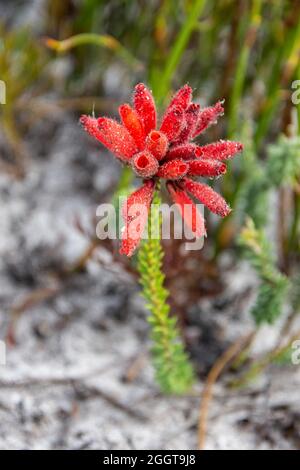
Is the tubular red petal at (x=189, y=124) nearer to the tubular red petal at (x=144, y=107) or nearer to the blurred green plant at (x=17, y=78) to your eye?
the tubular red petal at (x=144, y=107)

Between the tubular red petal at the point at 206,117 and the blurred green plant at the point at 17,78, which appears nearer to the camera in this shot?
the tubular red petal at the point at 206,117

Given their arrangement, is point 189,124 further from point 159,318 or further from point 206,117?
point 159,318

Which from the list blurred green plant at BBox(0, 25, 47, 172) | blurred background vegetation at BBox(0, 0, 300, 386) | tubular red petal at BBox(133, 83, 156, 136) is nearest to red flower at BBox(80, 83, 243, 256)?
tubular red petal at BBox(133, 83, 156, 136)

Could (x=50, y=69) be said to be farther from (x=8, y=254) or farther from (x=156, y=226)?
(x=156, y=226)

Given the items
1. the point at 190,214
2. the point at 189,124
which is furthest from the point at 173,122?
the point at 190,214

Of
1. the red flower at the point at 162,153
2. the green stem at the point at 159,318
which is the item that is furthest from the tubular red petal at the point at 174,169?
the green stem at the point at 159,318

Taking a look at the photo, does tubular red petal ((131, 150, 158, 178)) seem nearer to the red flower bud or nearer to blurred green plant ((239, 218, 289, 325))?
the red flower bud
